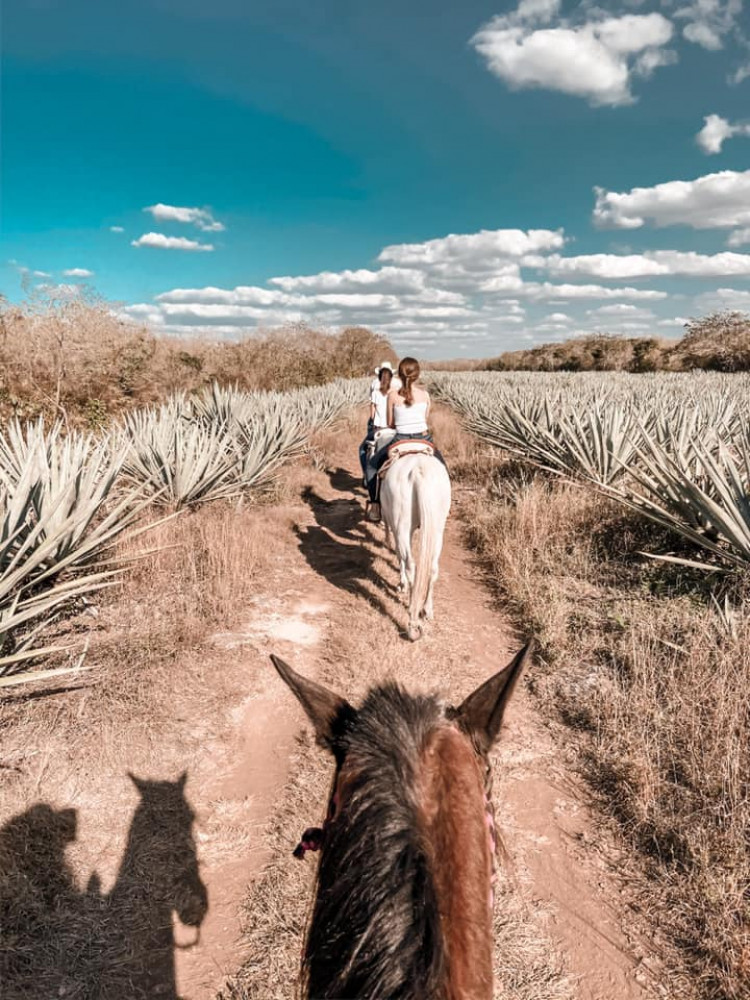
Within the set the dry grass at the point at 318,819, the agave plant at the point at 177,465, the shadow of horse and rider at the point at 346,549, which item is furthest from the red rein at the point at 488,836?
the agave plant at the point at 177,465

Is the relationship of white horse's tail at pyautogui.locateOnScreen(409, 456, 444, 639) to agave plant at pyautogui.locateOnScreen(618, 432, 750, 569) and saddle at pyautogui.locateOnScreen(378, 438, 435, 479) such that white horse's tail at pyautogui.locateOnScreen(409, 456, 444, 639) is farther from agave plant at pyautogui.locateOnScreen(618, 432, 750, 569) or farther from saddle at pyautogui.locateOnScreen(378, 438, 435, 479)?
agave plant at pyautogui.locateOnScreen(618, 432, 750, 569)

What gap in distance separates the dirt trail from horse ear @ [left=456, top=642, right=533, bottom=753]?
67 millimetres

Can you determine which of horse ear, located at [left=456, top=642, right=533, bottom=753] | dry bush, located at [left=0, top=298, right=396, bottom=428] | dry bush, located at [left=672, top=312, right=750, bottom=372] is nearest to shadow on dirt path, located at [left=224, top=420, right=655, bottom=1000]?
horse ear, located at [left=456, top=642, right=533, bottom=753]

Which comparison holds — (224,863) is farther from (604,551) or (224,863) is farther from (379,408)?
(379,408)

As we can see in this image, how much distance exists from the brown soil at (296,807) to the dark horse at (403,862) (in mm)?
1088

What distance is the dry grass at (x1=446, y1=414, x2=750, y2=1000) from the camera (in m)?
1.86

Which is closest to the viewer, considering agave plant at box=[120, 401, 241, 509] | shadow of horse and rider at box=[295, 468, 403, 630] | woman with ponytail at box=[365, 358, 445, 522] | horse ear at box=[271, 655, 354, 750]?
horse ear at box=[271, 655, 354, 750]

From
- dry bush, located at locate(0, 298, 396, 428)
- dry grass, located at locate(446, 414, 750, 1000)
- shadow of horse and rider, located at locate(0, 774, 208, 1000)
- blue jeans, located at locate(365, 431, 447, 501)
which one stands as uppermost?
dry bush, located at locate(0, 298, 396, 428)

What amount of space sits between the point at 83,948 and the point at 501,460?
8.29 meters

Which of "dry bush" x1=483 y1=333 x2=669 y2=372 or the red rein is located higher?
"dry bush" x1=483 y1=333 x2=669 y2=372

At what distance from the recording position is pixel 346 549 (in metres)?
6.18

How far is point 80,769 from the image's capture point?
2609mm

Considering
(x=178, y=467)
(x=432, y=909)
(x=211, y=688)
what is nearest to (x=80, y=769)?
(x=211, y=688)

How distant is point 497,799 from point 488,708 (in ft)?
6.12
